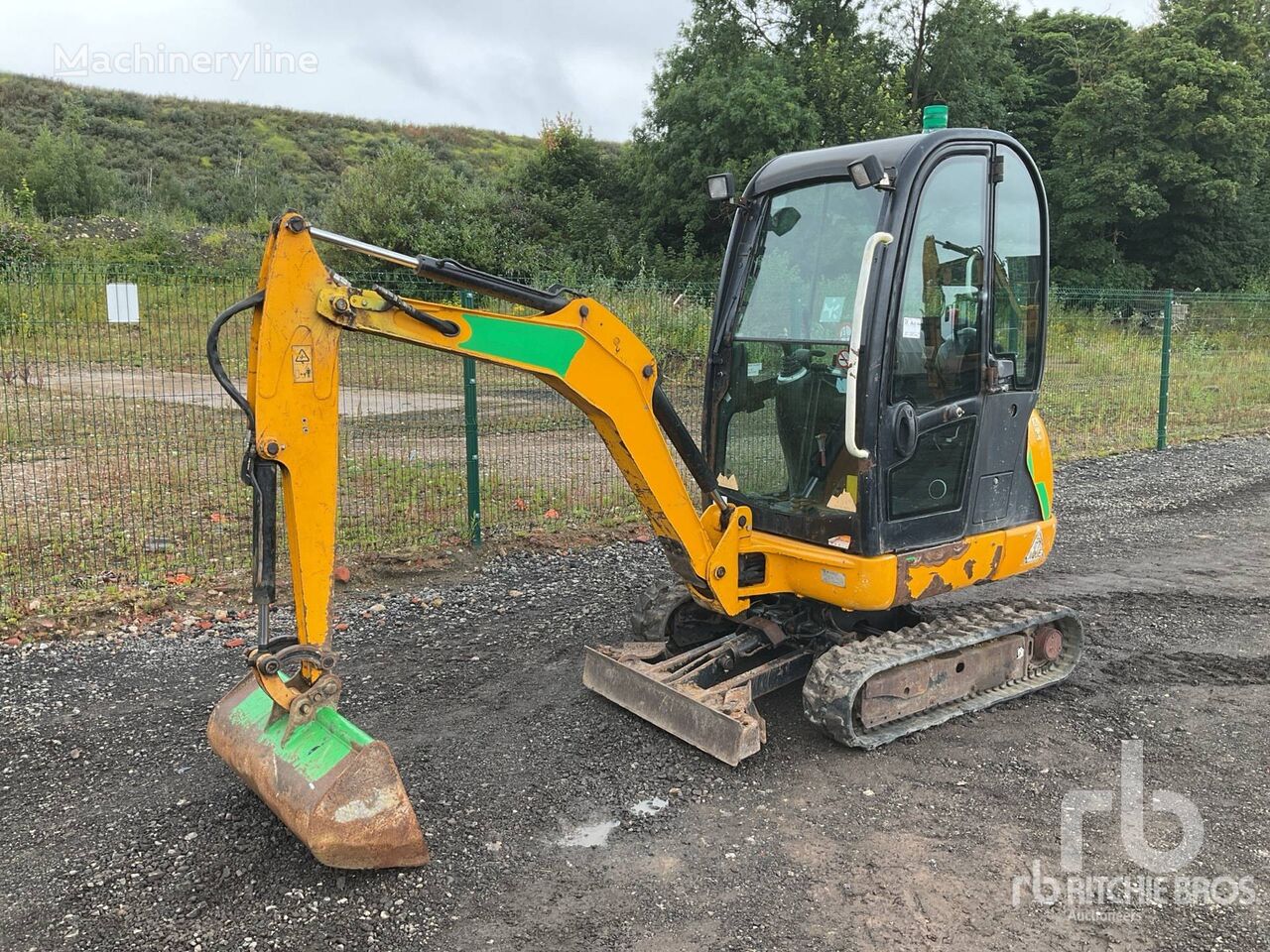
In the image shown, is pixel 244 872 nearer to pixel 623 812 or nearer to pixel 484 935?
pixel 484 935

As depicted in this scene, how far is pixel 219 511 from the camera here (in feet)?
26.4

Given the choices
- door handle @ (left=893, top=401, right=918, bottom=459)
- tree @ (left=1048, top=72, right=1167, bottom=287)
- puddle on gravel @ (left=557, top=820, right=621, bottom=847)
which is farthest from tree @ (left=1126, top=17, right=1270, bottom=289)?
puddle on gravel @ (left=557, top=820, right=621, bottom=847)

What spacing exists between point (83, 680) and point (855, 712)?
3961mm

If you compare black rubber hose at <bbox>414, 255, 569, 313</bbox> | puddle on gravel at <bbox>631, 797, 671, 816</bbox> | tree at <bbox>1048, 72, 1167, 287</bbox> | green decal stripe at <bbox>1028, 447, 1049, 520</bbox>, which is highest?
tree at <bbox>1048, 72, 1167, 287</bbox>

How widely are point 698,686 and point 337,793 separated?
74.6 inches

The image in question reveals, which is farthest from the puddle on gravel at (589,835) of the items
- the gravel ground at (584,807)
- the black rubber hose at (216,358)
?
the black rubber hose at (216,358)

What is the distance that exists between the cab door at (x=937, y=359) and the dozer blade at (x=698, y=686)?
88cm

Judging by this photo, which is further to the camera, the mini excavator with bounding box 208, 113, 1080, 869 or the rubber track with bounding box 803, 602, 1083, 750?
the rubber track with bounding box 803, 602, 1083, 750

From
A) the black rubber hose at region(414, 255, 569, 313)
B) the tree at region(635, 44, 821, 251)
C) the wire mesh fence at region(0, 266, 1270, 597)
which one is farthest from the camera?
the tree at region(635, 44, 821, 251)

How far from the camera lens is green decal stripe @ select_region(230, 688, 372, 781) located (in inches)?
131

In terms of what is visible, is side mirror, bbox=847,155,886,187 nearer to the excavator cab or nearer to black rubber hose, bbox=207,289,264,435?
the excavator cab

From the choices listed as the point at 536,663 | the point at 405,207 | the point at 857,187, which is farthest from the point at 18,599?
the point at 405,207

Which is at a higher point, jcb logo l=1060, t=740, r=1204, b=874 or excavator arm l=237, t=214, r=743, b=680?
excavator arm l=237, t=214, r=743, b=680

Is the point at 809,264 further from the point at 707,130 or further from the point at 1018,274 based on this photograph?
the point at 707,130
